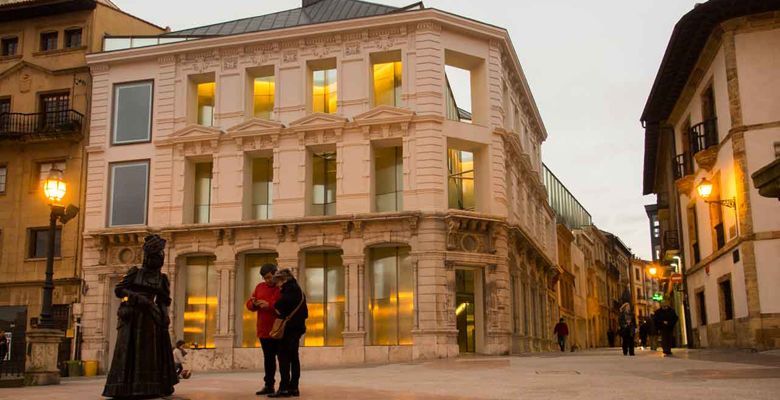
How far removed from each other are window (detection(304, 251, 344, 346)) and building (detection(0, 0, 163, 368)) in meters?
→ 9.93

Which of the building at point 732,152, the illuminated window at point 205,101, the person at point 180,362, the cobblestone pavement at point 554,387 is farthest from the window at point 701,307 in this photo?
the illuminated window at point 205,101

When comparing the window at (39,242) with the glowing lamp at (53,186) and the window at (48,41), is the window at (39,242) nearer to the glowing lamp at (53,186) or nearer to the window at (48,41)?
the window at (48,41)

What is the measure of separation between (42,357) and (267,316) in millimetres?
9680

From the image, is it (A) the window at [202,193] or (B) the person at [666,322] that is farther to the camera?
(A) the window at [202,193]

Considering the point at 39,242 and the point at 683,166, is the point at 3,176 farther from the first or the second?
the point at 683,166

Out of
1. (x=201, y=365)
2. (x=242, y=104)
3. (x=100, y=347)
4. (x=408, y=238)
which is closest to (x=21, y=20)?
(x=242, y=104)

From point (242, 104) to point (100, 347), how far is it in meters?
11.1

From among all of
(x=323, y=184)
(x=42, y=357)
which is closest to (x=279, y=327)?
(x=42, y=357)

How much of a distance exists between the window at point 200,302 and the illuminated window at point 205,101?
6046 mm

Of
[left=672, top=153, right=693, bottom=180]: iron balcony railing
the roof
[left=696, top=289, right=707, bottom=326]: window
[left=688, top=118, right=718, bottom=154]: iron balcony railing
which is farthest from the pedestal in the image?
[left=672, top=153, right=693, bottom=180]: iron balcony railing

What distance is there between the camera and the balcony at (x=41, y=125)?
33669 millimetres

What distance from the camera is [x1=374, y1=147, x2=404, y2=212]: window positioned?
30.0m

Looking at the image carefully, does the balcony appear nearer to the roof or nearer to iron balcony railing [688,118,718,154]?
the roof

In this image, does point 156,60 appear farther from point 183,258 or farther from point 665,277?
point 665,277
